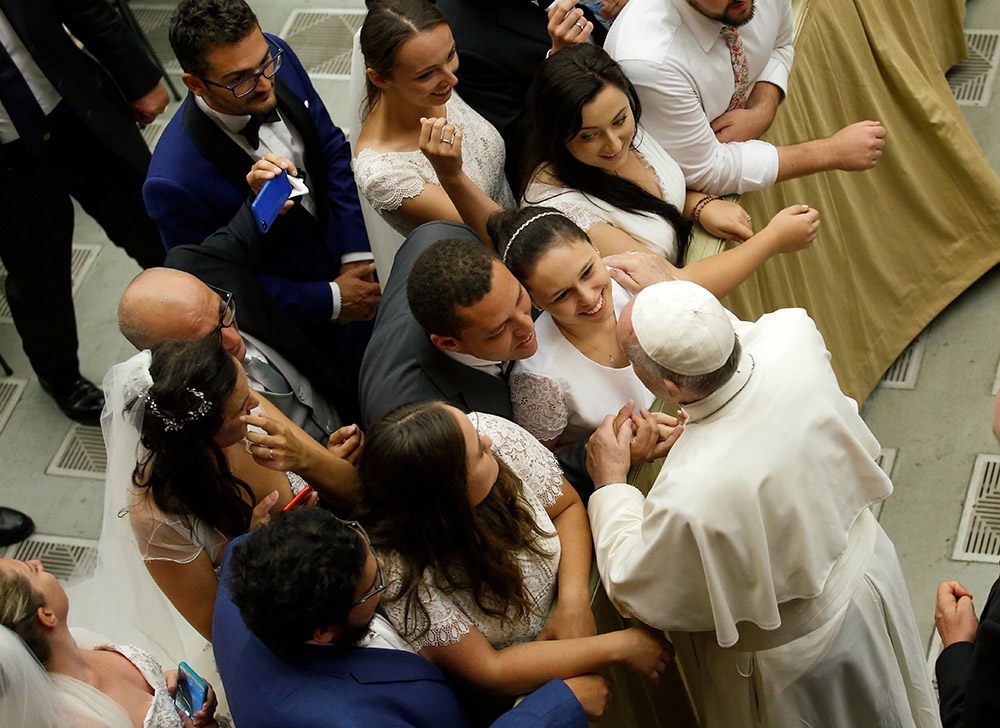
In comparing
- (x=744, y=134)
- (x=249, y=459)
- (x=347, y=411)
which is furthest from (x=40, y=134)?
(x=744, y=134)

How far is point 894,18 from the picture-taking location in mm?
4086

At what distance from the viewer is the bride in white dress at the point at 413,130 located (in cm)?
275

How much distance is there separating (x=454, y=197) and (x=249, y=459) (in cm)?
96

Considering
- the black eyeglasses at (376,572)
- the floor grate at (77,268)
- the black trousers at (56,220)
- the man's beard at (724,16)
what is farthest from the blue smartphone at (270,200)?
the floor grate at (77,268)

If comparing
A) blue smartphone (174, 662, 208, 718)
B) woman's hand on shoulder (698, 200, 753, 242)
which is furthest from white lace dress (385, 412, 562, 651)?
woman's hand on shoulder (698, 200, 753, 242)

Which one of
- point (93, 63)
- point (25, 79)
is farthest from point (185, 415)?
point (93, 63)

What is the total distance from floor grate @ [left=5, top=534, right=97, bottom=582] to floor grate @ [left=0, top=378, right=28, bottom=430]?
0.70m

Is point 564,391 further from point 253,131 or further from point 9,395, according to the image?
point 9,395

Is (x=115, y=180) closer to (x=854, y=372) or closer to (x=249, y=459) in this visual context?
(x=249, y=459)

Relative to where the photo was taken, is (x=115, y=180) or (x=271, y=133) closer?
(x=271, y=133)

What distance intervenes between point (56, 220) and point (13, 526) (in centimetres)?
129

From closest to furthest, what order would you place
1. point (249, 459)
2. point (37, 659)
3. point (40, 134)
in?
point (37, 659)
point (249, 459)
point (40, 134)

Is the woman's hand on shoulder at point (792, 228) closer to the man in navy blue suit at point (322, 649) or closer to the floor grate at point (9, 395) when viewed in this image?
the man in navy blue suit at point (322, 649)

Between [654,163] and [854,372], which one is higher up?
[654,163]
